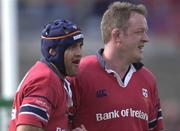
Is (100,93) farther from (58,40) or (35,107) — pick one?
(35,107)

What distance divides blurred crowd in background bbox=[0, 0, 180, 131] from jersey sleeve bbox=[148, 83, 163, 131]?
924 centimetres

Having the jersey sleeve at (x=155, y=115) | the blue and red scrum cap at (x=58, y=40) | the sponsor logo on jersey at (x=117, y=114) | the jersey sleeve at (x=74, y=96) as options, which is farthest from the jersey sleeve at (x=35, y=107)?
the jersey sleeve at (x=155, y=115)

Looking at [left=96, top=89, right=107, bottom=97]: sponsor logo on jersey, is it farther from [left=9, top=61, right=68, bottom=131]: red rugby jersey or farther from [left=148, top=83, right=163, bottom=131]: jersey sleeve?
[left=9, top=61, right=68, bottom=131]: red rugby jersey

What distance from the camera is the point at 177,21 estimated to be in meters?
17.2

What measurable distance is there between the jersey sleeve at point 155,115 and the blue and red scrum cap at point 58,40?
3.33ft

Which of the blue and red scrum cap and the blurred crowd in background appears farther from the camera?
the blurred crowd in background

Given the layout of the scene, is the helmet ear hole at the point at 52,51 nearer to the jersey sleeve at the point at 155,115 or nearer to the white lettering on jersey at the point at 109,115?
the white lettering on jersey at the point at 109,115

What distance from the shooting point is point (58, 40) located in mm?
5508

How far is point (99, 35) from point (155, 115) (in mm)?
10015

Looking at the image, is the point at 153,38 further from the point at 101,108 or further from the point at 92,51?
the point at 101,108

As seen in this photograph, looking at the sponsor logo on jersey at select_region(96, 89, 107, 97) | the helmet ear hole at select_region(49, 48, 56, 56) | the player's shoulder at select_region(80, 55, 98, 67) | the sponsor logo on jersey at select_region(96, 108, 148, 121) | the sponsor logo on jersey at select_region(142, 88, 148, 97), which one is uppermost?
the helmet ear hole at select_region(49, 48, 56, 56)

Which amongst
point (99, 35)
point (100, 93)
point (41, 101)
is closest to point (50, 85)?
point (41, 101)

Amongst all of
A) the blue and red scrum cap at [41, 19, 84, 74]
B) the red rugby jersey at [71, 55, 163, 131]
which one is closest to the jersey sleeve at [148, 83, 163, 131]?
the red rugby jersey at [71, 55, 163, 131]

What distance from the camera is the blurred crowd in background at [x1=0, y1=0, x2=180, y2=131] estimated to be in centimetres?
1614
